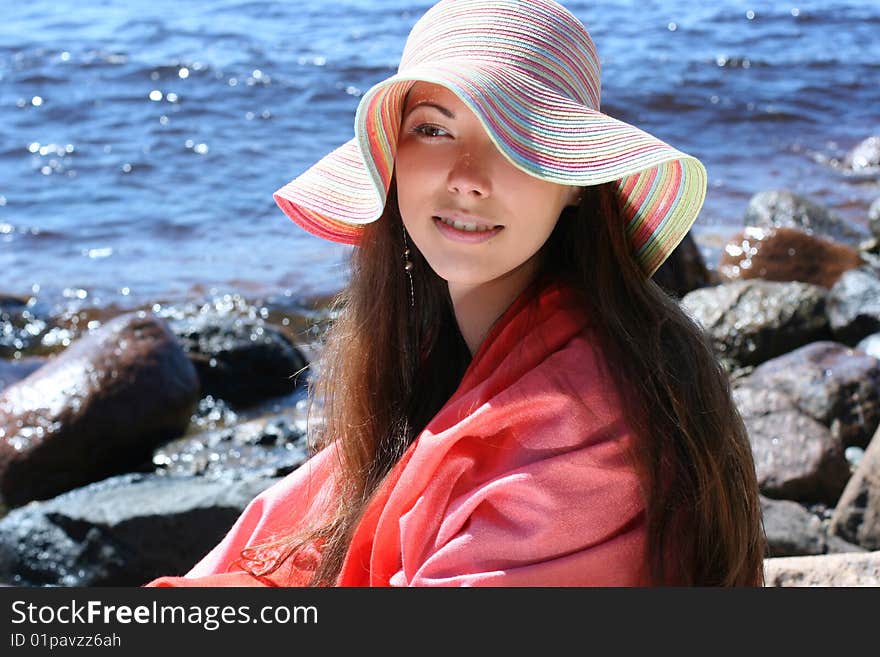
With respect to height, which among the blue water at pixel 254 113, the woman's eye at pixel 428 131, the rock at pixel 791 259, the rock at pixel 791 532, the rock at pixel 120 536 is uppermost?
the woman's eye at pixel 428 131

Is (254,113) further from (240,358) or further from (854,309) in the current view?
(854,309)

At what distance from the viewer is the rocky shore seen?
4410 mm

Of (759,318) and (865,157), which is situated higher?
(759,318)

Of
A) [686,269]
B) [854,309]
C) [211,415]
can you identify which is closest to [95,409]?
[211,415]

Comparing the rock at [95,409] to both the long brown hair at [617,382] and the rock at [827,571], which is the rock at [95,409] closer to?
the long brown hair at [617,382]

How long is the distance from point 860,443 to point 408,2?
1240 centimetres

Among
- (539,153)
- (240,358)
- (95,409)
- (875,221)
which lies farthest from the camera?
(875,221)

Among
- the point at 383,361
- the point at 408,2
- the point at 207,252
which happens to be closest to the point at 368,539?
the point at 383,361

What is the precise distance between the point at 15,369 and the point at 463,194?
15.5 feet

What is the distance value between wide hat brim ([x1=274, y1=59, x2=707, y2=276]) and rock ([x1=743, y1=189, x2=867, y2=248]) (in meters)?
6.35

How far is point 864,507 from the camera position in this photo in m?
4.12

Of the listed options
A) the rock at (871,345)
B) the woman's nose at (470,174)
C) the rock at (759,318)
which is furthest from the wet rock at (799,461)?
the woman's nose at (470,174)

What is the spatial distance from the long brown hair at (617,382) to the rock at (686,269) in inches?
180

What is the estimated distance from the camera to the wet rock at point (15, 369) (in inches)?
244
